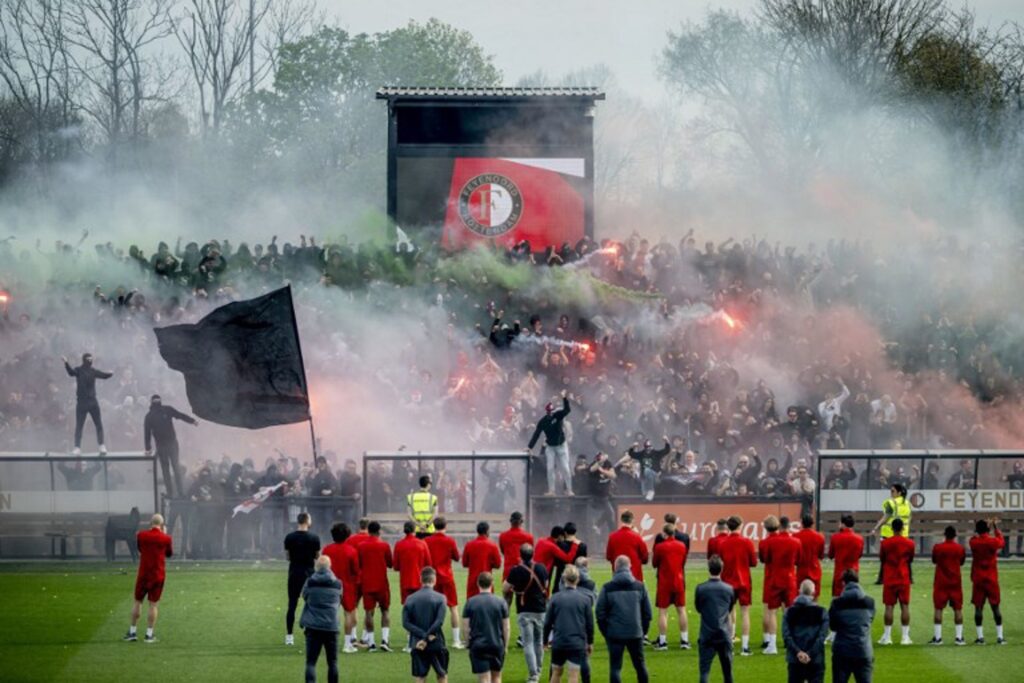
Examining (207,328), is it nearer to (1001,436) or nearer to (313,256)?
(313,256)

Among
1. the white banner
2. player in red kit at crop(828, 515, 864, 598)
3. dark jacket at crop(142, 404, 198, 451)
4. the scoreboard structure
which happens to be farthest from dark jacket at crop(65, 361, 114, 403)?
player in red kit at crop(828, 515, 864, 598)

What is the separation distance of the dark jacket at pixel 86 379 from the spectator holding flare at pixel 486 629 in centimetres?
1802

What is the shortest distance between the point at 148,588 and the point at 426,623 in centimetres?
639

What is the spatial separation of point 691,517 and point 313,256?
12667 mm

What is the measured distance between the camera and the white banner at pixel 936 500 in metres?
33.1

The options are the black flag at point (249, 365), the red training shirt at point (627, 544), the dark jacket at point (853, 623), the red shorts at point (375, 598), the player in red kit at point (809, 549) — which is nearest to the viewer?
the dark jacket at point (853, 623)

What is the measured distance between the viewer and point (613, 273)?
41375 millimetres

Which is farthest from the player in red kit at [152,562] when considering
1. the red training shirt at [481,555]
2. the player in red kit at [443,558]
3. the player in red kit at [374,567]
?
the red training shirt at [481,555]

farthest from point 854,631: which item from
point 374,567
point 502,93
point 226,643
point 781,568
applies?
point 502,93

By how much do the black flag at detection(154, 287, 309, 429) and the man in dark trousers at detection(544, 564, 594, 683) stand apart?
11.5m

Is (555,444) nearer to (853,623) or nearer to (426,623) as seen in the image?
(426,623)

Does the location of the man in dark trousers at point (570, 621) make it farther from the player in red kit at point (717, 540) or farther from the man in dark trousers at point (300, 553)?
the man in dark trousers at point (300, 553)

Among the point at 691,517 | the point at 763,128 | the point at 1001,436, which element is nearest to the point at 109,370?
the point at 691,517

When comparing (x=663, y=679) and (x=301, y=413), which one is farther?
(x=301, y=413)
